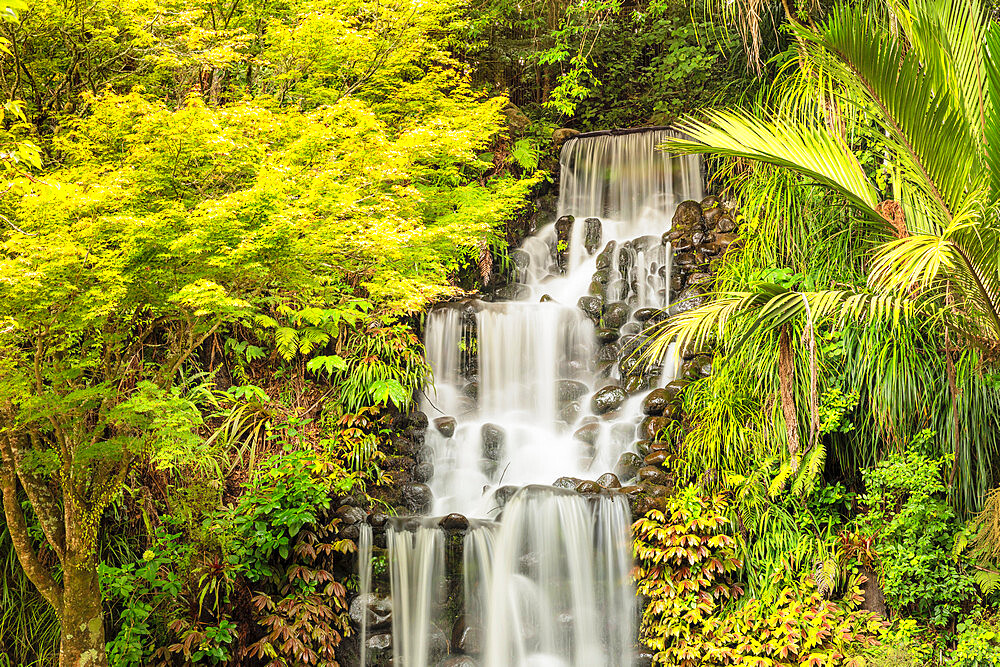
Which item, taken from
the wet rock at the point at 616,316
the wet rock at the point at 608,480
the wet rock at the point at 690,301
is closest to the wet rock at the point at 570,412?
the wet rock at the point at 616,316

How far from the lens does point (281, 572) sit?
644 centimetres

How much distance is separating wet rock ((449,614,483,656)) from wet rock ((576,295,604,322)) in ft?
13.4

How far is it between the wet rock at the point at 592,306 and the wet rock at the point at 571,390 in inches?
35.8

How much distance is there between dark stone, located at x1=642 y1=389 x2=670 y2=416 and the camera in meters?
7.47

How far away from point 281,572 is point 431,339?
355 centimetres

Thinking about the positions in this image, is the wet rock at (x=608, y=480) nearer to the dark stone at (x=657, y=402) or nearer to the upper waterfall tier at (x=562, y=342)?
the upper waterfall tier at (x=562, y=342)

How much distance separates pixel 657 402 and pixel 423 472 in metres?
2.53

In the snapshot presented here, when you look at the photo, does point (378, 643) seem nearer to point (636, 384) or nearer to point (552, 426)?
point (552, 426)

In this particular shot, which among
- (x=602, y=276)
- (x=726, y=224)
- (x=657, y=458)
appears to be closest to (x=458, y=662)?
(x=657, y=458)

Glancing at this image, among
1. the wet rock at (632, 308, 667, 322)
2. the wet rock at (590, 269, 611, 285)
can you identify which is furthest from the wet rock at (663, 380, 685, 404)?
the wet rock at (590, 269, 611, 285)

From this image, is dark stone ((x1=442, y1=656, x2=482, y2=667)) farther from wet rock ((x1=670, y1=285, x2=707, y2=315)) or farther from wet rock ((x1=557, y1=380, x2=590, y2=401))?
wet rock ((x1=670, y1=285, x2=707, y2=315))

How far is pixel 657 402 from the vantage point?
24.5 feet

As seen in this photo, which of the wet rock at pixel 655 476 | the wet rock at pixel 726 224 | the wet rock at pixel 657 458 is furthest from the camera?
the wet rock at pixel 726 224

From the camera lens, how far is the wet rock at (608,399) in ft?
27.1
